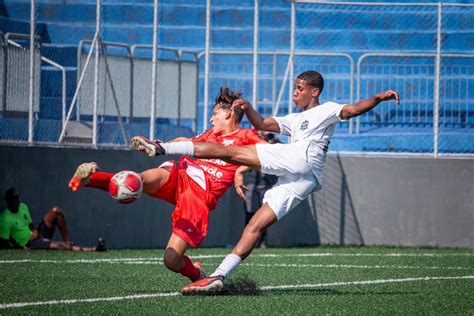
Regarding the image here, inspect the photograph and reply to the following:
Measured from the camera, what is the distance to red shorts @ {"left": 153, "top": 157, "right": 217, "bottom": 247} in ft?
28.4

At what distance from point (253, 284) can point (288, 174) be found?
1087 mm

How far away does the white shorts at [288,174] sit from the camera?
27.6 feet

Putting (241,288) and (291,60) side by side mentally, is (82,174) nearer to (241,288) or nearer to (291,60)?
(241,288)

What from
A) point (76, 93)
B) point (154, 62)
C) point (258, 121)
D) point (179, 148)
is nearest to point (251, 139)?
point (258, 121)

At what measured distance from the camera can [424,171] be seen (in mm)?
17312

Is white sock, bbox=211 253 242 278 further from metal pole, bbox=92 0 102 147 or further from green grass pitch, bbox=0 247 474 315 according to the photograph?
metal pole, bbox=92 0 102 147

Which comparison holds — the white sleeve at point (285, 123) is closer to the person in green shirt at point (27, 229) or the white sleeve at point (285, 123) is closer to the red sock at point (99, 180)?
the red sock at point (99, 180)

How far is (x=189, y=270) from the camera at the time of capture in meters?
8.79

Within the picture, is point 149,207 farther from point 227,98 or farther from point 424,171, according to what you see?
point 227,98

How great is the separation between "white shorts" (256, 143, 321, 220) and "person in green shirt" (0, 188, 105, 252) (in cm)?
626

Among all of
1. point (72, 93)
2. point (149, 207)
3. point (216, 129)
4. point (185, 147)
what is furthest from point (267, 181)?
A: point (185, 147)

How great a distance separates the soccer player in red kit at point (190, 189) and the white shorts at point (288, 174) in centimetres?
57

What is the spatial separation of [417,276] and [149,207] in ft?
20.5

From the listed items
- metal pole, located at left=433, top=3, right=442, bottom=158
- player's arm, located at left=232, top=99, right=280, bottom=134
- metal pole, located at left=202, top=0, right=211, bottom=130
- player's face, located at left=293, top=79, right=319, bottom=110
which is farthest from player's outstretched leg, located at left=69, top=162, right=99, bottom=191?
metal pole, located at left=433, top=3, right=442, bottom=158
